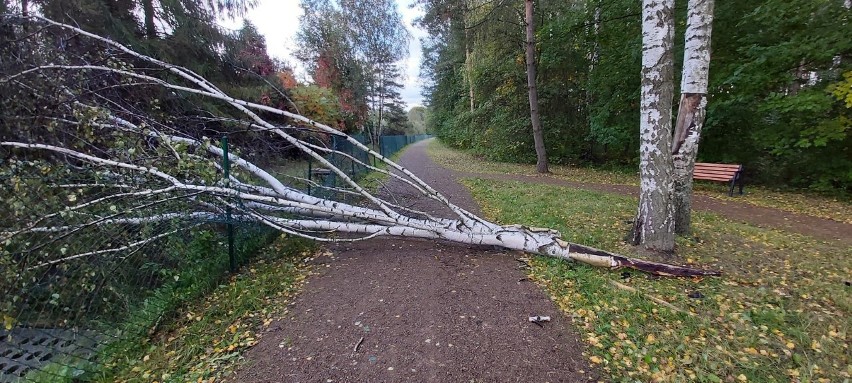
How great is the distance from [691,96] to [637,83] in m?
8.93

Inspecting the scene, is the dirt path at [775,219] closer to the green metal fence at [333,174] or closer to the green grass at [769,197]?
the green grass at [769,197]

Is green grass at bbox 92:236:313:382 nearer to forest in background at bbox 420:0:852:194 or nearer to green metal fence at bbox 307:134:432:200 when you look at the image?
green metal fence at bbox 307:134:432:200

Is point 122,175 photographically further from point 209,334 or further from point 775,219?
point 775,219

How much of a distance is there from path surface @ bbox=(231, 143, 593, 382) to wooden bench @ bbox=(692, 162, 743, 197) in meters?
7.43

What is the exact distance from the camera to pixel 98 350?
2916 millimetres

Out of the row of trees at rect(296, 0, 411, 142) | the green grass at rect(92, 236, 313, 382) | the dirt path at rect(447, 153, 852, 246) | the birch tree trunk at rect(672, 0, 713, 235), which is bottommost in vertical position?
the green grass at rect(92, 236, 313, 382)

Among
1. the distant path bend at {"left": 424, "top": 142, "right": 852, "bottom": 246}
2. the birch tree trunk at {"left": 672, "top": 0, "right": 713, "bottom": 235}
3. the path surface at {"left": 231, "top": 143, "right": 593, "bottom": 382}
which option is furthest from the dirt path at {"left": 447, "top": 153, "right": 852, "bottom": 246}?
the path surface at {"left": 231, "top": 143, "right": 593, "bottom": 382}

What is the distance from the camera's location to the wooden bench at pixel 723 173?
28.3 ft

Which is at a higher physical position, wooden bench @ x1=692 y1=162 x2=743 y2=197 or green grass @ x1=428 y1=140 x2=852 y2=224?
wooden bench @ x1=692 y1=162 x2=743 y2=197

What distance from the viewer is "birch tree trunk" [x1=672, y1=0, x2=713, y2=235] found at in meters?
4.27

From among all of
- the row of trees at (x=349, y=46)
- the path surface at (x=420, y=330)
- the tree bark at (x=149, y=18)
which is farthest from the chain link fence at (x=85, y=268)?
the row of trees at (x=349, y=46)

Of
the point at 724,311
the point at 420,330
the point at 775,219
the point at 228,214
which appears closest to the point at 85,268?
the point at 228,214

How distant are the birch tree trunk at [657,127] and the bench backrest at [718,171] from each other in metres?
6.19

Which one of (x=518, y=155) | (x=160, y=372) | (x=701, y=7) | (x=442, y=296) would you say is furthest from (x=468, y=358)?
(x=518, y=155)
